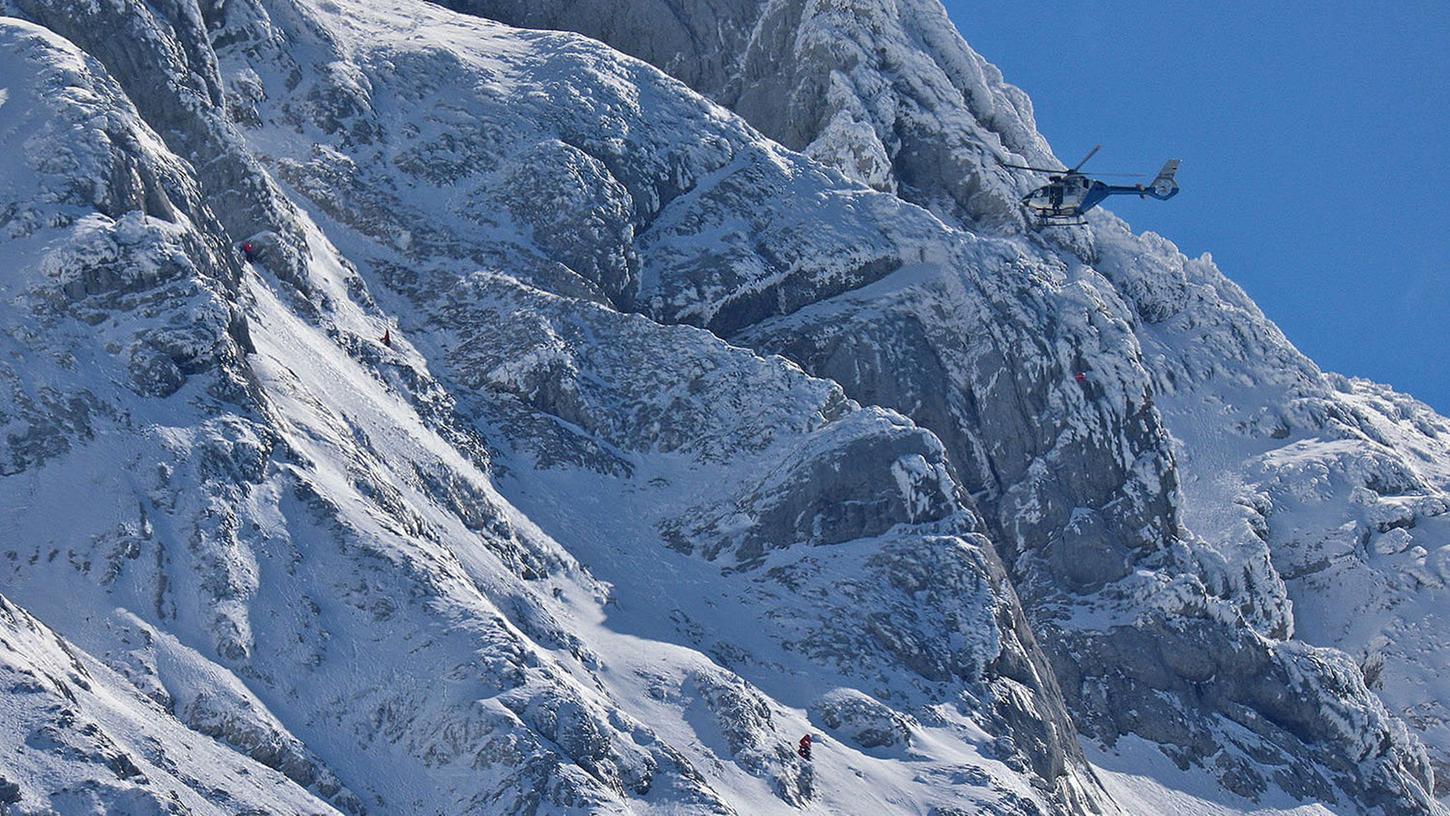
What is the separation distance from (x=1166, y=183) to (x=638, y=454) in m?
30.1

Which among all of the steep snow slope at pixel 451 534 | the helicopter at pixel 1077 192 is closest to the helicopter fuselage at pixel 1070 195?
the helicopter at pixel 1077 192

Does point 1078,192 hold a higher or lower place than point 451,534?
higher

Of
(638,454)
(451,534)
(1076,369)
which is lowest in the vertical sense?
(451,534)

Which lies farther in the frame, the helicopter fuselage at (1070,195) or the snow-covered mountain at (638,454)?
the helicopter fuselage at (1070,195)

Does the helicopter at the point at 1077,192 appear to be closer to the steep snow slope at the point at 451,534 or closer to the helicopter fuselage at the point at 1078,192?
the helicopter fuselage at the point at 1078,192

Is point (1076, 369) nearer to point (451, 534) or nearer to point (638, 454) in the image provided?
point (638, 454)

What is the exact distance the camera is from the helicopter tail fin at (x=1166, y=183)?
98688 millimetres

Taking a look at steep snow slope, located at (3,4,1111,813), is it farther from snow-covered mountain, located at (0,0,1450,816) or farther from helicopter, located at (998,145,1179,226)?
helicopter, located at (998,145,1179,226)

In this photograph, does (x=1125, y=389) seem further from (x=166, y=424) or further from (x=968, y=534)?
(x=166, y=424)

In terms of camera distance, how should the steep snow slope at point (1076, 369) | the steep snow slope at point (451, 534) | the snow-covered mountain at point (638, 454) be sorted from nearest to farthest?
the steep snow slope at point (451, 534) < the snow-covered mountain at point (638, 454) < the steep snow slope at point (1076, 369)

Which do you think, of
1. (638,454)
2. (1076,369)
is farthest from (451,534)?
(1076,369)

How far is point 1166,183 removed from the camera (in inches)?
3898

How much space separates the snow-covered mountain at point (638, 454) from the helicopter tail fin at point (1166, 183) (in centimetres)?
632

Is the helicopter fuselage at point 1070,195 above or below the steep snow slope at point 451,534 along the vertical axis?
above
